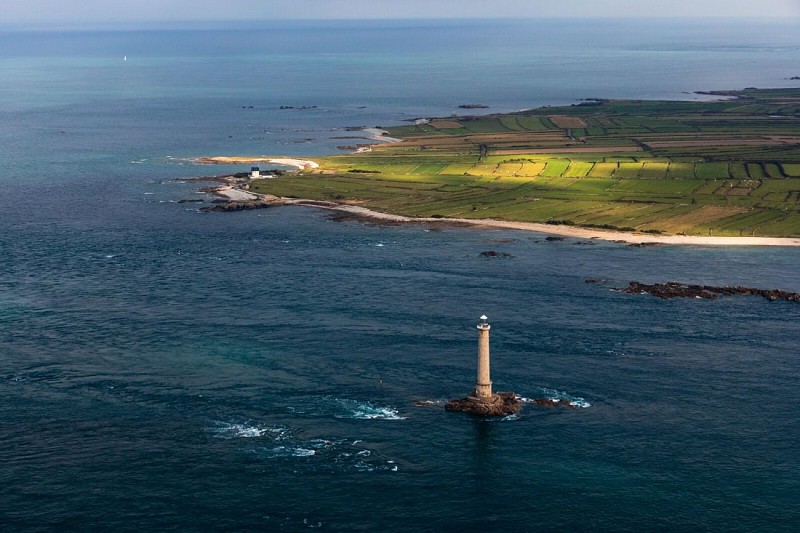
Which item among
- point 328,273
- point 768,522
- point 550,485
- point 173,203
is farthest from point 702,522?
point 173,203

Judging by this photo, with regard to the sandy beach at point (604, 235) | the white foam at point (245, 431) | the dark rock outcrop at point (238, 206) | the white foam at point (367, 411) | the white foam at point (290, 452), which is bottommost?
the white foam at point (290, 452)

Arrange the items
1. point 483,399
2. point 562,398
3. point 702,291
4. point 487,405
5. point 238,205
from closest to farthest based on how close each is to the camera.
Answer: point 487,405, point 483,399, point 562,398, point 702,291, point 238,205

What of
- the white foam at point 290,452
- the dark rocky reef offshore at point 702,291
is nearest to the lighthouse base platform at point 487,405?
the white foam at point 290,452

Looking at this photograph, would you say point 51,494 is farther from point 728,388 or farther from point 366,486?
point 728,388

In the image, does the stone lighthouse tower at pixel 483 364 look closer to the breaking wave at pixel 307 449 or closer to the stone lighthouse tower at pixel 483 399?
the stone lighthouse tower at pixel 483 399

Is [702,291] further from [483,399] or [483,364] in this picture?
[483,399]

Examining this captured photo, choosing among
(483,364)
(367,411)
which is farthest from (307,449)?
(483,364)

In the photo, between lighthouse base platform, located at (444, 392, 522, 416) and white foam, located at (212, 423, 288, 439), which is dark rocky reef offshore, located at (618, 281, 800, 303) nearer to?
lighthouse base platform, located at (444, 392, 522, 416)
